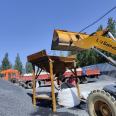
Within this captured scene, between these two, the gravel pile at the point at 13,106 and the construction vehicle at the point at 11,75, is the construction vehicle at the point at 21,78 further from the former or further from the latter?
the gravel pile at the point at 13,106

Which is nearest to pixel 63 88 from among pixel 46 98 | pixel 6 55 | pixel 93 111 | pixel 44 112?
pixel 46 98

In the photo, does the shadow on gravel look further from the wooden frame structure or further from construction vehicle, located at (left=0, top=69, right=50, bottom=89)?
construction vehicle, located at (left=0, top=69, right=50, bottom=89)

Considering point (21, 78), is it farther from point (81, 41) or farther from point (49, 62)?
point (81, 41)

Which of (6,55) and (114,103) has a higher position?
(6,55)

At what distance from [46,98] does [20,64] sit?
139570 millimetres

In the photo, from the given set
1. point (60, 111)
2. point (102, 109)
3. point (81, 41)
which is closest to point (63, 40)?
point (81, 41)

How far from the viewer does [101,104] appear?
7.27 metres

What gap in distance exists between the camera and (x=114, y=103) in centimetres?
666

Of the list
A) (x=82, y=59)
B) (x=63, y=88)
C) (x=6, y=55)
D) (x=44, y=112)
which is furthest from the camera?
(x=6, y=55)

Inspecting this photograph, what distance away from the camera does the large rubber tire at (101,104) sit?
22.1 ft

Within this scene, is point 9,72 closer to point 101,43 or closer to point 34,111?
point 34,111

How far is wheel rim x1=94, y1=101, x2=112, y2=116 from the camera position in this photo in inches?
275

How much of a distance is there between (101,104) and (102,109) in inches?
5.3

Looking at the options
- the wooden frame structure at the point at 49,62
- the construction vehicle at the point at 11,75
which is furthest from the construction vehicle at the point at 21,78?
the wooden frame structure at the point at 49,62
